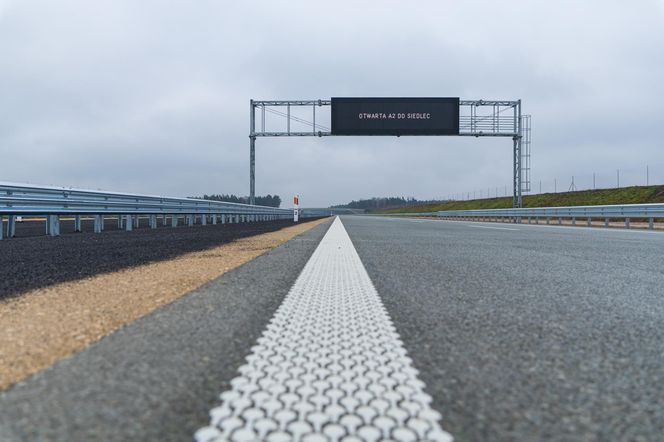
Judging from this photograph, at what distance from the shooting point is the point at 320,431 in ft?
3.42

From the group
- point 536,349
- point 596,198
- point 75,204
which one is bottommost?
point 536,349

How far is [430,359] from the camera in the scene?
5.40ft

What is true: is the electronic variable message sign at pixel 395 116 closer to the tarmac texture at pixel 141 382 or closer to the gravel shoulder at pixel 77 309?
the gravel shoulder at pixel 77 309

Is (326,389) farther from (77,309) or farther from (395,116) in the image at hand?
(395,116)

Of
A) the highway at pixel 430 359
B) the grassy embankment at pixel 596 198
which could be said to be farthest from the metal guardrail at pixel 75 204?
the grassy embankment at pixel 596 198

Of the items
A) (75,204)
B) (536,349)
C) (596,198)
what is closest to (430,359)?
(536,349)

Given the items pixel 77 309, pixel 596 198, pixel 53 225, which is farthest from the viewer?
pixel 596 198

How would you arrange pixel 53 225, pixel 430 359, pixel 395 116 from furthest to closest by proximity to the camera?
pixel 395 116 < pixel 53 225 < pixel 430 359

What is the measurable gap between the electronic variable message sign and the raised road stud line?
3010 centimetres

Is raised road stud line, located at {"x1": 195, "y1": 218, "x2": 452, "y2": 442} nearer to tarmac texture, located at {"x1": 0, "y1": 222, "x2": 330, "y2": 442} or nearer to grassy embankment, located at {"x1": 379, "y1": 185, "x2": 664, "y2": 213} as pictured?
tarmac texture, located at {"x1": 0, "y1": 222, "x2": 330, "y2": 442}

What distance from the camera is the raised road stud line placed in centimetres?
105

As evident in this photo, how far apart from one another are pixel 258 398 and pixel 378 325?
37.7 inches

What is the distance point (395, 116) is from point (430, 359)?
3080cm

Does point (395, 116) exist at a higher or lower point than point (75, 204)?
higher
